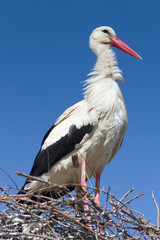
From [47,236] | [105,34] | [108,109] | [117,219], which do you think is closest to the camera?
[47,236]

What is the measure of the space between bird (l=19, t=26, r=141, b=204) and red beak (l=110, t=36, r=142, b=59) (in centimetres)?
53

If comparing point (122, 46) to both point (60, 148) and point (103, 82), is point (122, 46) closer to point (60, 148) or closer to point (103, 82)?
point (103, 82)

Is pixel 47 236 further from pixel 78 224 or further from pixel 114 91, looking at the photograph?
pixel 114 91

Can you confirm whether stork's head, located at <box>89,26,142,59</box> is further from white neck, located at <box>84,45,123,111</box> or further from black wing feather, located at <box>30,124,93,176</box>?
black wing feather, located at <box>30,124,93,176</box>

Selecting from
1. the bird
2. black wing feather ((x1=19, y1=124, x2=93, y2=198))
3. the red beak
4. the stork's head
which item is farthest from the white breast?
the red beak

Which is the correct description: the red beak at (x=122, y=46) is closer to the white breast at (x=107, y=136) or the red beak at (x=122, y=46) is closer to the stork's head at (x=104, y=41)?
the stork's head at (x=104, y=41)

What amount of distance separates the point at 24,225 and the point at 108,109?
7.42 feet

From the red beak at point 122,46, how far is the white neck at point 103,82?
26cm

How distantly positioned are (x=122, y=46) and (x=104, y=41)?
0.37 meters

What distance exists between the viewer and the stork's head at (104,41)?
7.51 m

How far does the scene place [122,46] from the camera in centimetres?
781

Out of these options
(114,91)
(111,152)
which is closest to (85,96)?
(114,91)

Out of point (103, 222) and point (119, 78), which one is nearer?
point (103, 222)

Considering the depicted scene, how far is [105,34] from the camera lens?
7.68 metres
